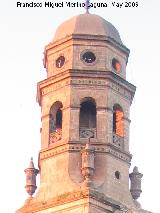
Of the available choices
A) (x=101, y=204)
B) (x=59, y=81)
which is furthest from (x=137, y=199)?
(x=59, y=81)

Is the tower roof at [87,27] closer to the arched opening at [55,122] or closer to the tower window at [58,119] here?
the arched opening at [55,122]

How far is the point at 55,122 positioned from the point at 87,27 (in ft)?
15.6

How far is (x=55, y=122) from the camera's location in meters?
42.1

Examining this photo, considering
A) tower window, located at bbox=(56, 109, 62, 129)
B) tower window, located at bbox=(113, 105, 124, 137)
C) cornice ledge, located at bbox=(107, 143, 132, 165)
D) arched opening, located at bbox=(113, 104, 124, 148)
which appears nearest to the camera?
cornice ledge, located at bbox=(107, 143, 132, 165)

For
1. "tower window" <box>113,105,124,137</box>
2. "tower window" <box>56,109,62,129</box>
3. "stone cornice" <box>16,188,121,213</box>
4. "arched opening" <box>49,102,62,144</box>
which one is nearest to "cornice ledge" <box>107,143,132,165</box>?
"tower window" <box>113,105,124,137</box>

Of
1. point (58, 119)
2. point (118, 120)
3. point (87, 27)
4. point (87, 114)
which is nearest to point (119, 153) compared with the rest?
point (118, 120)

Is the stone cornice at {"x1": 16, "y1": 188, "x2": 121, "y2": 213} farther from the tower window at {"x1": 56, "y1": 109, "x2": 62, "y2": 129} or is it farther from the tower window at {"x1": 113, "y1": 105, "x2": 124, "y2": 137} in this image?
the tower window at {"x1": 56, "y1": 109, "x2": 62, "y2": 129}

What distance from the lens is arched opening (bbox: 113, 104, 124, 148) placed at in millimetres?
41091

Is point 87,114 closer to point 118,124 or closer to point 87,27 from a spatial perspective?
point 118,124

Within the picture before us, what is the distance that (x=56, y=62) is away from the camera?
1688 inches

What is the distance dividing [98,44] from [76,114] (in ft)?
12.4

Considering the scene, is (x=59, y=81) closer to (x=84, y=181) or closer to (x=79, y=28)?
(x=79, y=28)

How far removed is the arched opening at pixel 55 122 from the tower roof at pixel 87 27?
3457mm

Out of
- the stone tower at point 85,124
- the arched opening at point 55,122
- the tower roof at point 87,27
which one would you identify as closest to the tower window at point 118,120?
the stone tower at point 85,124
